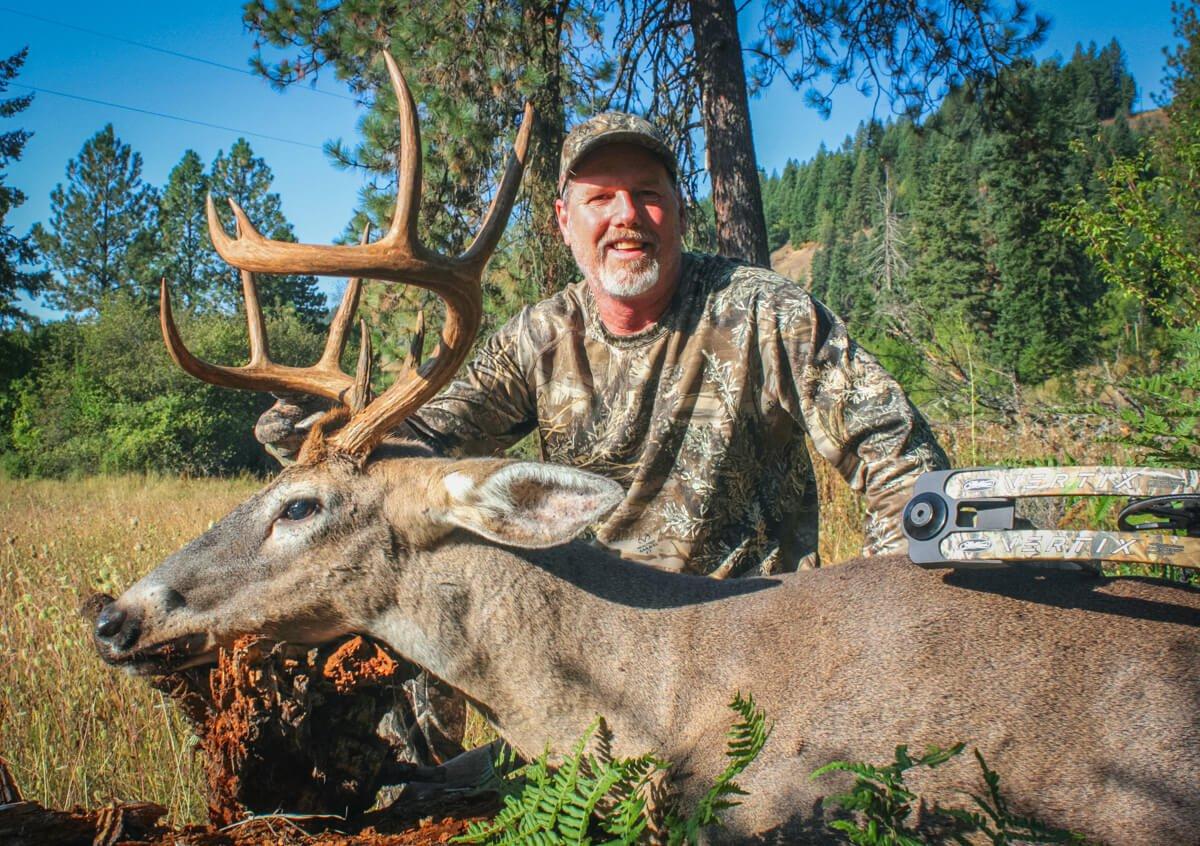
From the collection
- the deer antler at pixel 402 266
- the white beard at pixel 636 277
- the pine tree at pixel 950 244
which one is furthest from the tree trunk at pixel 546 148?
the pine tree at pixel 950 244

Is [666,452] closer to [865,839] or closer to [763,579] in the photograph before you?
[763,579]

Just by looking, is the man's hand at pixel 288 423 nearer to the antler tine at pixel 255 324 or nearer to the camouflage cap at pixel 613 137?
the antler tine at pixel 255 324

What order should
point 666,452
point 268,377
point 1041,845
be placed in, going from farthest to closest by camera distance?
1. point 666,452
2. point 268,377
3. point 1041,845

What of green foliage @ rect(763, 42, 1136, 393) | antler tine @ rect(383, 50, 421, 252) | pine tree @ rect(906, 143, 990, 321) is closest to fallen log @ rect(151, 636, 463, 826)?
antler tine @ rect(383, 50, 421, 252)

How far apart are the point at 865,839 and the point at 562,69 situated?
23.2 feet

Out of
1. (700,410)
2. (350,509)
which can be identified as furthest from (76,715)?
(700,410)

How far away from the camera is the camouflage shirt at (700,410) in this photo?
3.76 metres

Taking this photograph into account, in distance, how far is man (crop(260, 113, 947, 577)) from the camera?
387cm

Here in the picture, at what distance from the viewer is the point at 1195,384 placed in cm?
374

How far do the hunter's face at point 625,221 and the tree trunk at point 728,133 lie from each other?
343cm

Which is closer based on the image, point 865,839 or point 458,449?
point 865,839

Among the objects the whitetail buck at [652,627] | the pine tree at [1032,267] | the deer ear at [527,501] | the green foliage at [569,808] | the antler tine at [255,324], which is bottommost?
the green foliage at [569,808]

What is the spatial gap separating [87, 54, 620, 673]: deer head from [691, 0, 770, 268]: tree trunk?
191 inches

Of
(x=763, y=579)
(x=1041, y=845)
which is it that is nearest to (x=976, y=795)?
(x=1041, y=845)
